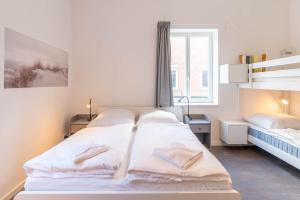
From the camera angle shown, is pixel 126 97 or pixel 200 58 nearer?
pixel 126 97

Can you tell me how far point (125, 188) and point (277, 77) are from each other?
251 cm

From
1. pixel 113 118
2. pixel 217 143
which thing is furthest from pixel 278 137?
pixel 113 118

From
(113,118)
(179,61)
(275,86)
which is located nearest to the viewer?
(275,86)

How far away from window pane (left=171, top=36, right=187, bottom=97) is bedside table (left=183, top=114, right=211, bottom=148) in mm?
547

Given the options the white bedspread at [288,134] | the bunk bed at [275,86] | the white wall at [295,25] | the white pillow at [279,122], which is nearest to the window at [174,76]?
the bunk bed at [275,86]

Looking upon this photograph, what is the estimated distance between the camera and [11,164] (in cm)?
256

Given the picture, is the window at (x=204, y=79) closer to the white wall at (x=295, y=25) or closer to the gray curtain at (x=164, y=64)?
the gray curtain at (x=164, y=64)

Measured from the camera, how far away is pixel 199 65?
15.6ft

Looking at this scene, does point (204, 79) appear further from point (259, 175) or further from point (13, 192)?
point (13, 192)

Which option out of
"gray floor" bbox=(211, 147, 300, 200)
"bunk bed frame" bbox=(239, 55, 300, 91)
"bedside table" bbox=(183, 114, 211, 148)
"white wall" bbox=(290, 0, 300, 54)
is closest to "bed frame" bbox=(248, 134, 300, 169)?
"gray floor" bbox=(211, 147, 300, 200)

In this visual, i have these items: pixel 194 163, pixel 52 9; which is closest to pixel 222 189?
pixel 194 163

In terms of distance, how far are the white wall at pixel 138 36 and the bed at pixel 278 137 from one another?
1.25 meters

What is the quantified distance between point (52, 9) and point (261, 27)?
11.2 ft

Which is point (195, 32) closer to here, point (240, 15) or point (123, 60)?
point (240, 15)
